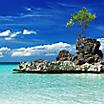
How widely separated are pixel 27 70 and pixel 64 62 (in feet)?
22.2

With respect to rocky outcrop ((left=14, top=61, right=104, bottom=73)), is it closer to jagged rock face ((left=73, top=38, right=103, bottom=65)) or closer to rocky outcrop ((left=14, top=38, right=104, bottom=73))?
rocky outcrop ((left=14, top=38, right=104, bottom=73))

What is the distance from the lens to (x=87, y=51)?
66.1 m

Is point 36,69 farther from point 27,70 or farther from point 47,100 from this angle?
point 47,100

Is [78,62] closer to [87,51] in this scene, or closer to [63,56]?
[87,51]

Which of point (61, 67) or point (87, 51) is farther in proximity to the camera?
point (87, 51)

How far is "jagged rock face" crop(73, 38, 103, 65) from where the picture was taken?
6456 centimetres

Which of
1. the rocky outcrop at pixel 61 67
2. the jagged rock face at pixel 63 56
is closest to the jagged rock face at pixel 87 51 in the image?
the jagged rock face at pixel 63 56

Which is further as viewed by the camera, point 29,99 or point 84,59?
point 84,59

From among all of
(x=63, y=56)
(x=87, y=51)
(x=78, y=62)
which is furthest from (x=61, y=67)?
(x=87, y=51)

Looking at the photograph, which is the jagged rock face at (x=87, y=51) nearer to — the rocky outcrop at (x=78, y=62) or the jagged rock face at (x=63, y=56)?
the rocky outcrop at (x=78, y=62)

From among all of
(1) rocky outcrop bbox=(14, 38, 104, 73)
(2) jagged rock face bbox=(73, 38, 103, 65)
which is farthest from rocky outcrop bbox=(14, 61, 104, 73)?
(2) jagged rock face bbox=(73, 38, 103, 65)

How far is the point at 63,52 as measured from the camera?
68.4 metres

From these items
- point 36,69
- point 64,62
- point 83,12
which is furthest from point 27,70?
point 83,12

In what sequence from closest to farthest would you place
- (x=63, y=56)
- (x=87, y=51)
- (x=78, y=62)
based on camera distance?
1. (x=78, y=62)
2. (x=87, y=51)
3. (x=63, y=56)
